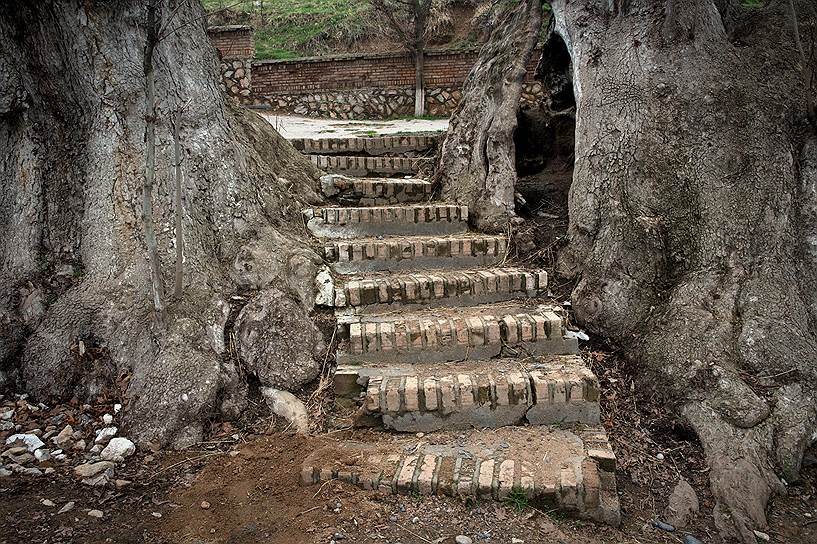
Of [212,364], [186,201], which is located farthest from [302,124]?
[212,364]

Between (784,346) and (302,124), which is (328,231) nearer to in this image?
(784,346)

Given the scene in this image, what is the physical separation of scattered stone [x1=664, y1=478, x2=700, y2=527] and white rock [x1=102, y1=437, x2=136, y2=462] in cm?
272

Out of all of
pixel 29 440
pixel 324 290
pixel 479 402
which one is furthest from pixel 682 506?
pixel 29 440

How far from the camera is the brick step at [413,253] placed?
4375mm

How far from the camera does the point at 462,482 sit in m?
2.70

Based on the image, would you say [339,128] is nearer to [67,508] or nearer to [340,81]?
[340,81]

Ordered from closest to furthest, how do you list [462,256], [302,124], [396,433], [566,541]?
[566,541] → [396,433] → [462,256] → [302,124]

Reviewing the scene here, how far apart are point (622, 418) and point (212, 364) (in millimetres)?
2383

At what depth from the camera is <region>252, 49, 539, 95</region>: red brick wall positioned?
1294cm

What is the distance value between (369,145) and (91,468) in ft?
14.4

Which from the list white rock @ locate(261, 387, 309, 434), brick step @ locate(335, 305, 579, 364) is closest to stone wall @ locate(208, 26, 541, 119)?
brick step @ locate(335, 305, 579, 364)

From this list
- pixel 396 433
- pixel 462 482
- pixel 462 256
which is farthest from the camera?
pixel 462 256

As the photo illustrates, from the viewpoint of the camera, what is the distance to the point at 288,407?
3361 millimetres

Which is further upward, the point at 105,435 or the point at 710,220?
the point at 710,220
